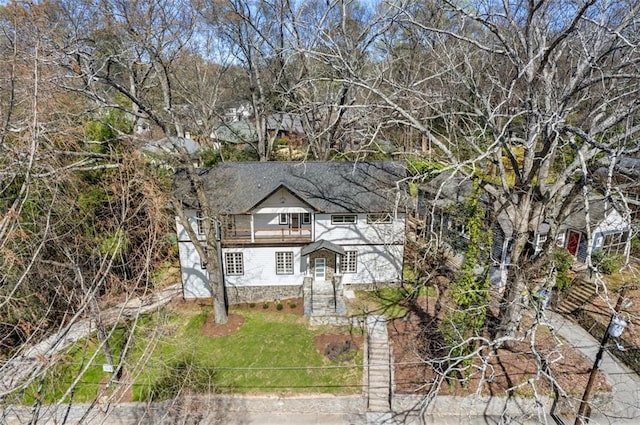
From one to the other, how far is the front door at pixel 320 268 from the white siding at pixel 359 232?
1216 mm

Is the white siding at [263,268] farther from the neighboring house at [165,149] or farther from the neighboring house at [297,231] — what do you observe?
the neighboring house at [165,149]

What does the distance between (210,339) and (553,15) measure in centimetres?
1692

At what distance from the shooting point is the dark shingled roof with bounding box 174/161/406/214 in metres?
18.7

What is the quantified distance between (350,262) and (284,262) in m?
3.43

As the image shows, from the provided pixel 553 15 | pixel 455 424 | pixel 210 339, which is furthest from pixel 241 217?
pixel 553 15

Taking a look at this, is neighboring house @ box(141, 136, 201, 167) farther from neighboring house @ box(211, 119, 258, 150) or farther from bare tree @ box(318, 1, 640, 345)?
neighboring house @ box(211, 119, 258, 150)

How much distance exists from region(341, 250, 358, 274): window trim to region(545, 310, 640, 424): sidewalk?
890 cm

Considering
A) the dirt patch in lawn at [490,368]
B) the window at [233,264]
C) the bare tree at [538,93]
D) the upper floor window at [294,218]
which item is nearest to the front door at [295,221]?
the upper floor window at [294,218]

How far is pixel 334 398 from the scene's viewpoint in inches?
533

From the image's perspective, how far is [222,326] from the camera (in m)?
17.6

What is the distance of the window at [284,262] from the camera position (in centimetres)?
1944

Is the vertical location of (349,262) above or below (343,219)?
below

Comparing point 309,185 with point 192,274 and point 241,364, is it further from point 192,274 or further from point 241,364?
point 241,364

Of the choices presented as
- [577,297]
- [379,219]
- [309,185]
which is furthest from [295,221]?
[577,297]
